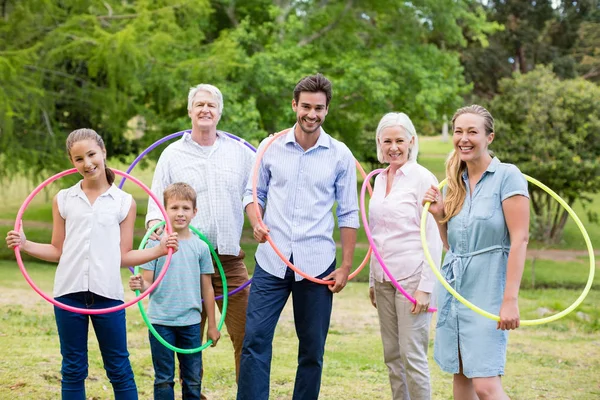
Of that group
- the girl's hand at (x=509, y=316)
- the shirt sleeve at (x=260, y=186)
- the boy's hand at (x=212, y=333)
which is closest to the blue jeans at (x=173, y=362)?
the boy's hand at (x=212, y=333)

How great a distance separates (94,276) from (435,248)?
222 centimetres

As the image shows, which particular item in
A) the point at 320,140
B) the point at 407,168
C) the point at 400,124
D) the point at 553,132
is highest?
the point at 553,132

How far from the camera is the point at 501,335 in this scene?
4.62 m

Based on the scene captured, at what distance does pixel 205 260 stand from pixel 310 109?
1.33 meters

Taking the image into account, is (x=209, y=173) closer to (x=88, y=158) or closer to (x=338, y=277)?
(x=88, y=158)

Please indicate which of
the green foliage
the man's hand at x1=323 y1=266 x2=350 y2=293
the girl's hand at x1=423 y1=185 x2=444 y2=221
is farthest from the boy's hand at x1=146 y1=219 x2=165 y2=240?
the green foliage

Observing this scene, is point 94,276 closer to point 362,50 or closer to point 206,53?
point 206,53

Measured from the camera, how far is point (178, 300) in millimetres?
5535

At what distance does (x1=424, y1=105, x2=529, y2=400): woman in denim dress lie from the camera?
14.8ft

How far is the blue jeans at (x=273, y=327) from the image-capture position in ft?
17.4

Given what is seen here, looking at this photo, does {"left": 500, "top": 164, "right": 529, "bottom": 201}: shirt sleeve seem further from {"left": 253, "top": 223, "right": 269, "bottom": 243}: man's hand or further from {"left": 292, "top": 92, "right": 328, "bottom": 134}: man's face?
{"left": 253, "top": 223, "right": 269, "bottom": 243}: man's hand

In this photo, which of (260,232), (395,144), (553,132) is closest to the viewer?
(260,232)

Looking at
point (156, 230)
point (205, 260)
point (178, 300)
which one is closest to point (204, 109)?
point (156, 230)

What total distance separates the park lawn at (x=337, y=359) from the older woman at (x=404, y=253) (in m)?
1.82
